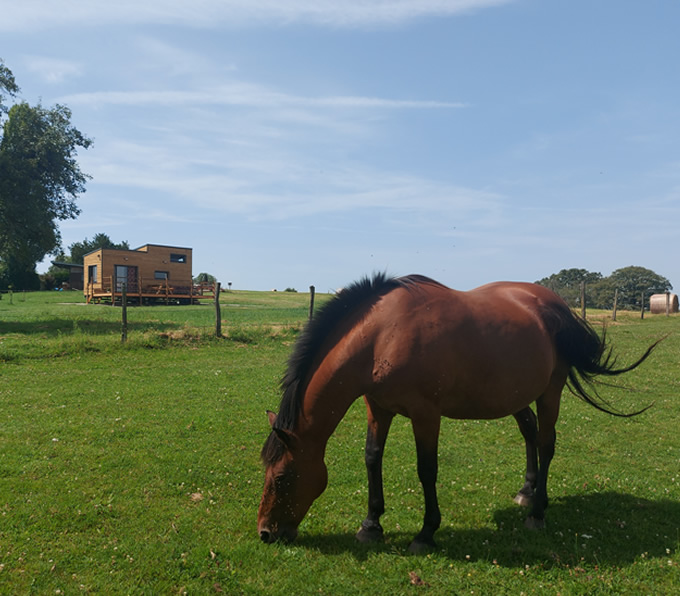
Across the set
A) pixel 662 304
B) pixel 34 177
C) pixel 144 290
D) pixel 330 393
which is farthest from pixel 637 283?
pixel 330 393

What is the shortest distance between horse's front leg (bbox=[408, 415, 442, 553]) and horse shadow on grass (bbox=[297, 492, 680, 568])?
0.13 meters

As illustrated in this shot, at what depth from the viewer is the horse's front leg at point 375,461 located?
4.46m

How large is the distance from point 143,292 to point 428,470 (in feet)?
135

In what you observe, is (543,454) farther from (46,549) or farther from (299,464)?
(46,549)

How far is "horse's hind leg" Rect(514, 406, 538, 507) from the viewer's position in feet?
17.3

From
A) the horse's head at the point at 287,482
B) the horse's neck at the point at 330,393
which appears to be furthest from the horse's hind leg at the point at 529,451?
the horse's head at the point at 287,482

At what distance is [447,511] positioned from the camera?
4.98 metres

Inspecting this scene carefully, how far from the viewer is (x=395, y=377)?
13.3 ft

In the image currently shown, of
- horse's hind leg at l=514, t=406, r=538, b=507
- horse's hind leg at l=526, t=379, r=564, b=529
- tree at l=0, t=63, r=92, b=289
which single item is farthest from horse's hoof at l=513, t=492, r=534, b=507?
tree at l=0, t=63, r=92, b=289

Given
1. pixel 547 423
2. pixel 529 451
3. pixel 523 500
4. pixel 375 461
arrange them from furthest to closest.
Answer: pixel 529 451 → pixel 523 500 → pixel 547 423 → pixel 375 461

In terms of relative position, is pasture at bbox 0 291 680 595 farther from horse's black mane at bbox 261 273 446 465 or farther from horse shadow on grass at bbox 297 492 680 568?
horse's black mane at bbox 261 273 446 465

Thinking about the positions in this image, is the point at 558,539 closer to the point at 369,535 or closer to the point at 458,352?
the point at 369,535

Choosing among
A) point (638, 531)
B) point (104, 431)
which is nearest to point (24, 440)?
point (104, 431)

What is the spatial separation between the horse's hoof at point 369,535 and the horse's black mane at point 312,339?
3.73 ft
